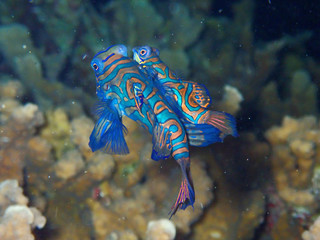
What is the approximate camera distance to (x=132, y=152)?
3391mm

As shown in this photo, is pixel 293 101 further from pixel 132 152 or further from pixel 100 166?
pixel 100 166

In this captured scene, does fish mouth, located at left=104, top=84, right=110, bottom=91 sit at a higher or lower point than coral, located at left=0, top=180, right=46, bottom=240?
higher

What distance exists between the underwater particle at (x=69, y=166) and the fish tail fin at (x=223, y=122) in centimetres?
142

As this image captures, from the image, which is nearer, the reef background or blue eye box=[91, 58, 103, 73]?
blue eye box=[91, 58, 103, 73]

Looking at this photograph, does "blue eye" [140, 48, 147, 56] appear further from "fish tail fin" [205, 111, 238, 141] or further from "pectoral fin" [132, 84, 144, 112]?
"fish tail fin" [205, 111, 238, 141]

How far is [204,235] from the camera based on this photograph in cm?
341

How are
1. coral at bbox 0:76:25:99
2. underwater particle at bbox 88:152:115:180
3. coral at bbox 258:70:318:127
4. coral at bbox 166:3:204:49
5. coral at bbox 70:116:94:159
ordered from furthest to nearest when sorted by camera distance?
1. coral at bbox 166:3:204:49
2. coral at bbox 258:70:318:127
3. coral at bbox 0:76:25:99
4. coral at bbox 70:116:94:159
5. underwater particle at bbox 88:152:115:180

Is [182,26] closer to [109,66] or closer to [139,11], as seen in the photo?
[139,11]

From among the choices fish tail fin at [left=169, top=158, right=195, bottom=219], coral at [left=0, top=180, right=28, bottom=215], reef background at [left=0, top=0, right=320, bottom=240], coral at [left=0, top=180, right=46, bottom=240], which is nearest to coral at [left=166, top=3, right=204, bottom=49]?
reef background at [left=0, top=0, right=320, bottom=240]

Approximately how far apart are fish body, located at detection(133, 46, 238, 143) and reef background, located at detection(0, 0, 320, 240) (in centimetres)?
82

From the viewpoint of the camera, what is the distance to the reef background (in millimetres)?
3066

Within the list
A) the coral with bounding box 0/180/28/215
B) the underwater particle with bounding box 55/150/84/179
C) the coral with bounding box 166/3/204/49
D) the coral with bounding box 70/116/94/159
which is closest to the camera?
the coral with bounding box 0/180/28/215

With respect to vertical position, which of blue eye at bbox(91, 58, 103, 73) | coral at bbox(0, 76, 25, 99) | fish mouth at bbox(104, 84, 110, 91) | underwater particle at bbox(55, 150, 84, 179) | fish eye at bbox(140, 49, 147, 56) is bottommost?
underwater particle at bbox(55, 150, 84, 179)

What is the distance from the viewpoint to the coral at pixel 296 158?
369cm
